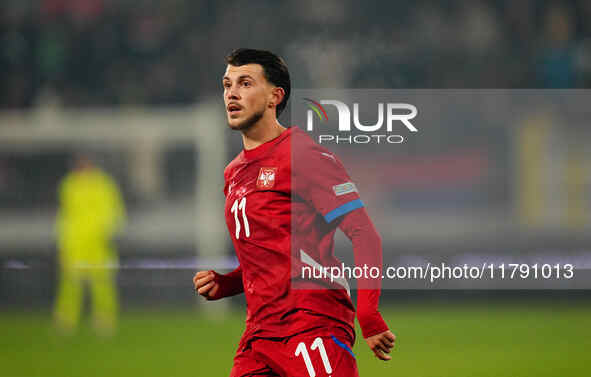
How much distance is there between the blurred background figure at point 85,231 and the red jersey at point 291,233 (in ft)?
22.7

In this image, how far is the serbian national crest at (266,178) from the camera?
10.5ft

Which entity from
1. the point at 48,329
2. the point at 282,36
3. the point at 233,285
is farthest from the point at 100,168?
the point at 233,285

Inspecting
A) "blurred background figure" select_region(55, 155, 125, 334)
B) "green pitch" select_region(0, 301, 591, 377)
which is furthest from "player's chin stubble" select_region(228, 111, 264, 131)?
"blurred background figure" select_region(55, 155, 125, 334)

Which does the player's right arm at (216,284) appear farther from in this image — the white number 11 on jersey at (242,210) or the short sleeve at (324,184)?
the short sleeve at (324,184)

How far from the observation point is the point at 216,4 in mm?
14211

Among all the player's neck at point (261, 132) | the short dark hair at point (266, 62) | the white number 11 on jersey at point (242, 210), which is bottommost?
the white number 11 on jersey at point (242, 210)

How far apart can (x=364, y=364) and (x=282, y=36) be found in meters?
6.95

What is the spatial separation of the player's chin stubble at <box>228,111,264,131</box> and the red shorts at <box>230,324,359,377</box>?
780mm

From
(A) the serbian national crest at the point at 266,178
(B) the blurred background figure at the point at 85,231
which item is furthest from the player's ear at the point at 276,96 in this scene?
(B) the blurred background figure at the point at 85,231

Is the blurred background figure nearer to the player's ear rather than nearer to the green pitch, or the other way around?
the green pitch

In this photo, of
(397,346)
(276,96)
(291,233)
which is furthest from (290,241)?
(397,346)

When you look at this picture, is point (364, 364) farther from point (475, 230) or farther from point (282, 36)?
point (282, 36)

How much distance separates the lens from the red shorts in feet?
10.1

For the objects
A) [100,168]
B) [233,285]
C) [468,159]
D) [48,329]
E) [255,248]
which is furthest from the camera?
[100,168]
